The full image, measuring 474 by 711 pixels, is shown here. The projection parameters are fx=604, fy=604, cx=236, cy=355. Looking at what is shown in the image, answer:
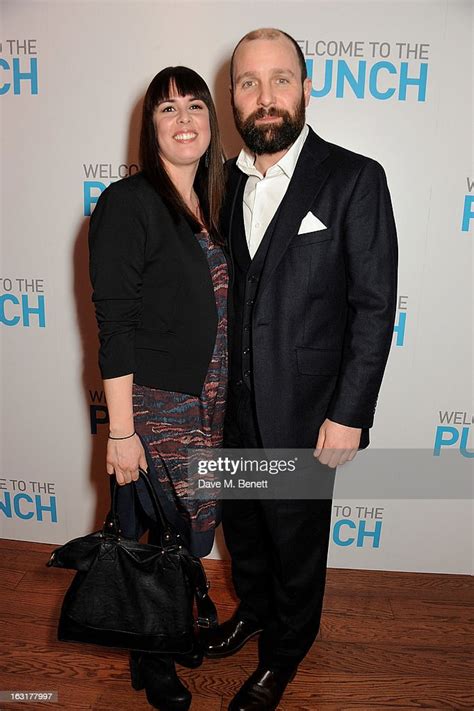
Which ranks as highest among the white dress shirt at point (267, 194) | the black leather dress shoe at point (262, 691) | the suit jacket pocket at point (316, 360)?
the white dress shirt at point (267, 194)

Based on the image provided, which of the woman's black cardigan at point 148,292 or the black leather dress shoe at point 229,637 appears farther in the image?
the black leather dress shoe at point 229,637

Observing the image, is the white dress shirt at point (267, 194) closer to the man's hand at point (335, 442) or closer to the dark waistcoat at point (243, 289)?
the dark waistcoat at point (243, 289)

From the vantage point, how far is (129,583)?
5.60ft

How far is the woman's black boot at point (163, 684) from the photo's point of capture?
196cm

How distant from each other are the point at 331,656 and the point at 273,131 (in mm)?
1860

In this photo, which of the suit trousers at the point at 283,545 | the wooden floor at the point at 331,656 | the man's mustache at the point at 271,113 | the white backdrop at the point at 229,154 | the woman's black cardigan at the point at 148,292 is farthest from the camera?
the white backdrop at the point at 229,154

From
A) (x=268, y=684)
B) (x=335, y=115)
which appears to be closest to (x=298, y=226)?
(x=335, y=115)

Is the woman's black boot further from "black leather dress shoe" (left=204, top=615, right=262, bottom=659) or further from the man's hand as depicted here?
the man's hand

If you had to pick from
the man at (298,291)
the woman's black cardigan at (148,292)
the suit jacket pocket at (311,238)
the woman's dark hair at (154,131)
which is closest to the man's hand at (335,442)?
the man at (298,291)

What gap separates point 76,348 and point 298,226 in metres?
1.31

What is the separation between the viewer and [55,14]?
7.42 ft

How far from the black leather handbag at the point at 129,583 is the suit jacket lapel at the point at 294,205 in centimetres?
74

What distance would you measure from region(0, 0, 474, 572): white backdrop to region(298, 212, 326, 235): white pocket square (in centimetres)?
78

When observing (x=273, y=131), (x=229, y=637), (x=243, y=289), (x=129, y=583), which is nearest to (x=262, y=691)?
(x=229, y=637)
